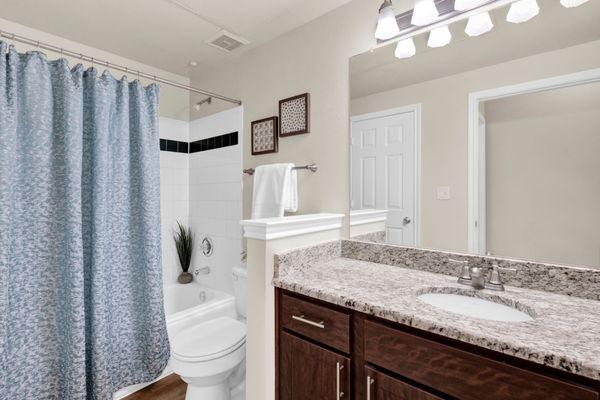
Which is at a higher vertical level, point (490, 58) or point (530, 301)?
point (490, 58)

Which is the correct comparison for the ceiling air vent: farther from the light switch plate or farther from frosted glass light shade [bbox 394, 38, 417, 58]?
the light switch plate

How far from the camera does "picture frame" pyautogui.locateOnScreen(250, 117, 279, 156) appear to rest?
6.38 feet

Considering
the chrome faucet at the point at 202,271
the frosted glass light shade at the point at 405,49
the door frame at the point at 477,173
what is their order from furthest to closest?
the chrome faucet at the point at 202,271 < the frosted glass light shade at the point at 405,49 < the door frame at the point at 477,173

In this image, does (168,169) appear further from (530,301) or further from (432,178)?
(530,301)

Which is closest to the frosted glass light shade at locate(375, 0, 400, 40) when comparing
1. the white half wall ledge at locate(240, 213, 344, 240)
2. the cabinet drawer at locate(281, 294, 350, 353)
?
the white half wall ledge at locate(240, 213, 344, 240)

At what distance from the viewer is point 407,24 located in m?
1.41

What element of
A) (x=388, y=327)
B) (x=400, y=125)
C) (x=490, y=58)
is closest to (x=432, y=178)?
(x=400, y=125)

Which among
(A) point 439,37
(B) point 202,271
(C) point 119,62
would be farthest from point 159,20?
(B) point 202,271

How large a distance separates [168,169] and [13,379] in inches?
67.0

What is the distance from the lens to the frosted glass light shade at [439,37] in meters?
1.31

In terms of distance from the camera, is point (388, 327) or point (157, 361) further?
point (157, 361)

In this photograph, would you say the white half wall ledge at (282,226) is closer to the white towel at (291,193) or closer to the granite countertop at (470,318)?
the granite countertop at (470,318)

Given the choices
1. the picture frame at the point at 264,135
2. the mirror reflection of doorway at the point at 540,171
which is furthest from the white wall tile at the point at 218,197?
the mirror reflection of doorway at the point at 540,171

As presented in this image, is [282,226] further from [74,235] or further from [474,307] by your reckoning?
[74,235]
